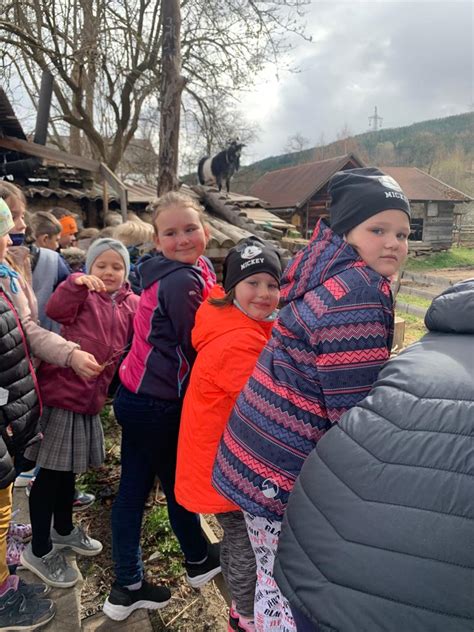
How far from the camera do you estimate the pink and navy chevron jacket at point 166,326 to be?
1850mm

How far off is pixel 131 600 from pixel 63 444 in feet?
2.57

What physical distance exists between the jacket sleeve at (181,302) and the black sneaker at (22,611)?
1.31 m

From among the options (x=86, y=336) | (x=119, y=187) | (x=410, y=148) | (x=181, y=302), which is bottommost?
(x=86, y=336)

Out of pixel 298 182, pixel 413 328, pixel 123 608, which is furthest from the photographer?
pixel 298 182

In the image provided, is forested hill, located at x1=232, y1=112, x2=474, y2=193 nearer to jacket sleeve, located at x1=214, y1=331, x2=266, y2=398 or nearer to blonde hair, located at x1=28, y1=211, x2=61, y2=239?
blonde hair, located at x1=28, y1=211, x2=61, y2=239

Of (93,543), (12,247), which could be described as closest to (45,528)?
(93,543)

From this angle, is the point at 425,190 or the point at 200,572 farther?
the point at 425,190

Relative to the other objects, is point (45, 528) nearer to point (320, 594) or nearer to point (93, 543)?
point (93, 543)

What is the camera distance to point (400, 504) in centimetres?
77

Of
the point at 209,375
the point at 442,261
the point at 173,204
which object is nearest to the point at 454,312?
the point at 209,375

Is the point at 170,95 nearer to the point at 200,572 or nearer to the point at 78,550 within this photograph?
the point at 78,550

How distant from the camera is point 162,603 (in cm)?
212

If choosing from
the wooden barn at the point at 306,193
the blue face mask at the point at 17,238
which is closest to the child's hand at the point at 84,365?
the blue face mask at the point at 17,238

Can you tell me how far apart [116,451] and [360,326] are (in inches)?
123
